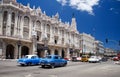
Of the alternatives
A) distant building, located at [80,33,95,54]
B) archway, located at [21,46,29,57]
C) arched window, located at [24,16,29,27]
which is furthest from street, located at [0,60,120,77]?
distant building, located at [80,33,95,54]

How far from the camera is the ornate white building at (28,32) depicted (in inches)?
1892

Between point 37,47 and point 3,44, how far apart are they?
12.8 meters

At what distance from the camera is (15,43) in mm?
48438

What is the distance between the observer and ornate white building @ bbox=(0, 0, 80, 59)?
48.1 m

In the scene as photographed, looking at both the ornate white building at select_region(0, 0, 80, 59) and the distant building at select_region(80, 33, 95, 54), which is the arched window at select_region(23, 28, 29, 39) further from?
the distant building at select_region(80, 33, 95, 54)

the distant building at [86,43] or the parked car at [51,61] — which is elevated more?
the distant building at [86,43]

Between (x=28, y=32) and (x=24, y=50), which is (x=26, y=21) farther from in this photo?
(x=24, y=50)

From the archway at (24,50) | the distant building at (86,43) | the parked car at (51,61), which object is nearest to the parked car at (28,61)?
the parked car at (51,61)

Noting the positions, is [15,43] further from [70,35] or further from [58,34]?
[70,35]

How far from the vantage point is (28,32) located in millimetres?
55281

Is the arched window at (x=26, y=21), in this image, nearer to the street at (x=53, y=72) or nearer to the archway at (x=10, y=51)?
the archway at (x=10, y=51)

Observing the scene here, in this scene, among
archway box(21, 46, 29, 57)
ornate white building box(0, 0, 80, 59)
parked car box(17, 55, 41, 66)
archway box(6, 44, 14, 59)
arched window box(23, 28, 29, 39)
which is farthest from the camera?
archway box(21, 46, 29, 57)

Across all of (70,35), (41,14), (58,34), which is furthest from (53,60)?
(70,35)

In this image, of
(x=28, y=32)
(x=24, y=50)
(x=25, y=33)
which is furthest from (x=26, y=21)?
(x=24, y=50)
